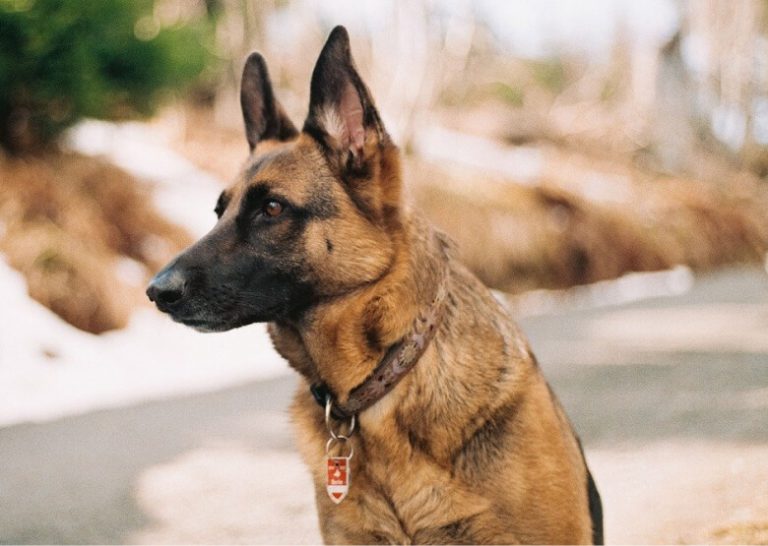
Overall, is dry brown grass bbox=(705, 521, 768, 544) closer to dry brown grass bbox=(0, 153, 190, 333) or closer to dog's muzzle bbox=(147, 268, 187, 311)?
dog's muzzle bbox=(147, 268, 187, 311)

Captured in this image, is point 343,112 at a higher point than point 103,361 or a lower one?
higher

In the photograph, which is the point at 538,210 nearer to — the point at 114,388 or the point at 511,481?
the point at 114,388

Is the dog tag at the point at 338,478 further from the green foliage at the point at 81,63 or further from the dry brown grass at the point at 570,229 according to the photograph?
the dry brown grass at the point at 570,229

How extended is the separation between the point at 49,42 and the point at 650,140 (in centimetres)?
1259

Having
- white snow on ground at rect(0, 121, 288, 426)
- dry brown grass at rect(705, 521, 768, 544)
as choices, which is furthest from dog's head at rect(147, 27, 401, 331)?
white snow on ground at rect(0, 121, 288, 426)

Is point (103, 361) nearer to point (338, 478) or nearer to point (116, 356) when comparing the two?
point (116, 356)

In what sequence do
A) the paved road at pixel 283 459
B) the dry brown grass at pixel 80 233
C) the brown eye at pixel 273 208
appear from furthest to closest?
the dry brown grass at pixel 80 233
the paved road at pixel 283 459
the brown eye at pixel 273 208

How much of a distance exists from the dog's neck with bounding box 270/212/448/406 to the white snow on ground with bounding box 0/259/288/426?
2836 mm

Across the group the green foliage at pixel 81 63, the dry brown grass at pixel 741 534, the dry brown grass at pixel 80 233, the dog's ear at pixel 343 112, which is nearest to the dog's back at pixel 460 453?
the dog's ear at pixel 343 112

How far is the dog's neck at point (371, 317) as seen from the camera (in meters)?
2.25

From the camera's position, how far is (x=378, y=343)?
7.44 feet

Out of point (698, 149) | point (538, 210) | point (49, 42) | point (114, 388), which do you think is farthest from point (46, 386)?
point (698, 149)

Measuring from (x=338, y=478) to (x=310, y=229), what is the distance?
70cm

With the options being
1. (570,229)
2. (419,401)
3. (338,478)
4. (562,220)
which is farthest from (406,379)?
(562,220)
